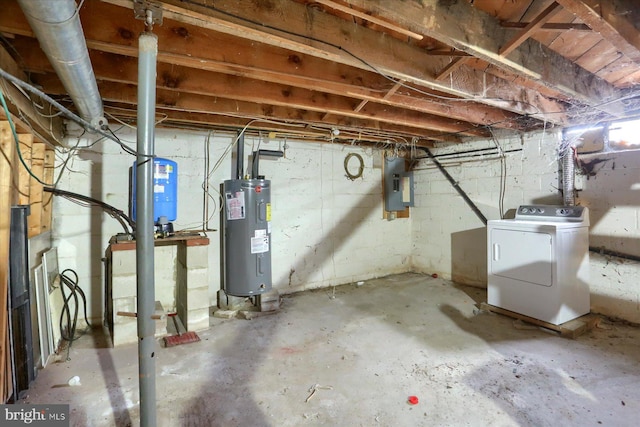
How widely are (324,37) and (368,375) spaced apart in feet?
6.62

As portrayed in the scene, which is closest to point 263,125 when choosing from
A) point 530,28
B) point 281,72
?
point 281,72

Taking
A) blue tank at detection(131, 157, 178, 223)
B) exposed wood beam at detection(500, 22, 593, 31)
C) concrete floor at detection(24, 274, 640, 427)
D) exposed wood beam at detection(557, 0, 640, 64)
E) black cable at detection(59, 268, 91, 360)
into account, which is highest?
exposed wood beam at detection(500, 22, 593, 31)

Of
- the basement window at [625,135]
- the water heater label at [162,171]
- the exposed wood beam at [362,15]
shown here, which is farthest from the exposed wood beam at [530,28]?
the water heater label at [162,171]

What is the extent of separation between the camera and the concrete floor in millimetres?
1626

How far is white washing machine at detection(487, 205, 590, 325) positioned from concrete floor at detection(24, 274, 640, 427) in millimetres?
215

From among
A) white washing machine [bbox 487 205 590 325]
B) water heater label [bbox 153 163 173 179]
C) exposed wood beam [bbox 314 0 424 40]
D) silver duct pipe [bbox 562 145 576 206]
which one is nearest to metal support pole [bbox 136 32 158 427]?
exposed wood beam [bbox 314 0 424 40]

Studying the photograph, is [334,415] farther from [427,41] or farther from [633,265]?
[633,265]

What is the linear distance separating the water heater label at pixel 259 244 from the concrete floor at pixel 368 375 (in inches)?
26.8

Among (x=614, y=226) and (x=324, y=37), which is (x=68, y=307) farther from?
(x=614, y=226)

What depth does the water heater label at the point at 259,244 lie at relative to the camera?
2951 mm

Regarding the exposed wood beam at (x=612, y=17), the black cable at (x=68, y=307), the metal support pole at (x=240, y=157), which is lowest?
the black cable at (x=68, y=307)

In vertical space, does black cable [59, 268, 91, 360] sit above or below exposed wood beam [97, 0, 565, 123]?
below

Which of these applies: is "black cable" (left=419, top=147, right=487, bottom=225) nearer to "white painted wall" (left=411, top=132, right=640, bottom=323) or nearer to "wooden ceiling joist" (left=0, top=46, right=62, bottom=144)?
"white painted wall" (left=411, top=132, right=640, bottom=323)

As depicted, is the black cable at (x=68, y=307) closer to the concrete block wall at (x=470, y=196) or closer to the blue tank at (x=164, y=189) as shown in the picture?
the blue tank at (x=164, y=189)
